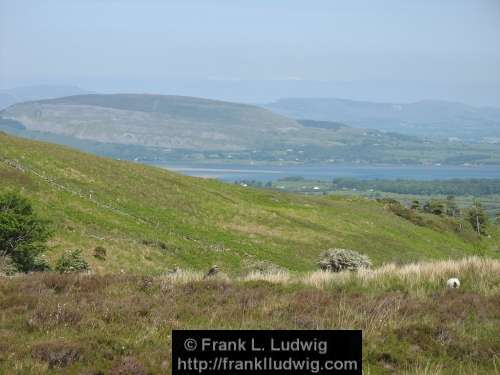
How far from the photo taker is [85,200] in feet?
135

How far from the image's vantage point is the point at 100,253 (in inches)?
1180

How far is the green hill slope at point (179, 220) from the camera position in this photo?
33.9m

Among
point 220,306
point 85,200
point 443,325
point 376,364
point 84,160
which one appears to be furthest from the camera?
point 84,160

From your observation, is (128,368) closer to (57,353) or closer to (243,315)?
(57,353)

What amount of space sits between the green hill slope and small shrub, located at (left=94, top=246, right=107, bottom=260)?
0.33 meters

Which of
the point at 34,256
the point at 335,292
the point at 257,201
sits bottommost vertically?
the point at 257,201

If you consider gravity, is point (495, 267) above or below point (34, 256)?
above

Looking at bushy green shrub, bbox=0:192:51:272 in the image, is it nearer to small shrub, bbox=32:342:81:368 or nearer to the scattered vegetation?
the scattered vegetation

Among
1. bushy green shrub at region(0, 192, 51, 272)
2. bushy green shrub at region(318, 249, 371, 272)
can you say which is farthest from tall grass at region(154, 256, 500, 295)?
bushy green shrub at region(318, 249, 371, 272)

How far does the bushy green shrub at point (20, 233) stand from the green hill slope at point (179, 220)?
18.0 feet

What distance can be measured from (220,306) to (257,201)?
52407 millimetres

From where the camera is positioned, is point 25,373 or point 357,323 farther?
point 357,323

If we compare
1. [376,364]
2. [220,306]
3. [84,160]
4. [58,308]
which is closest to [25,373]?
[58,308]

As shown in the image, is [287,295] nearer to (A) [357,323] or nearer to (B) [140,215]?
(A) [357,323]
